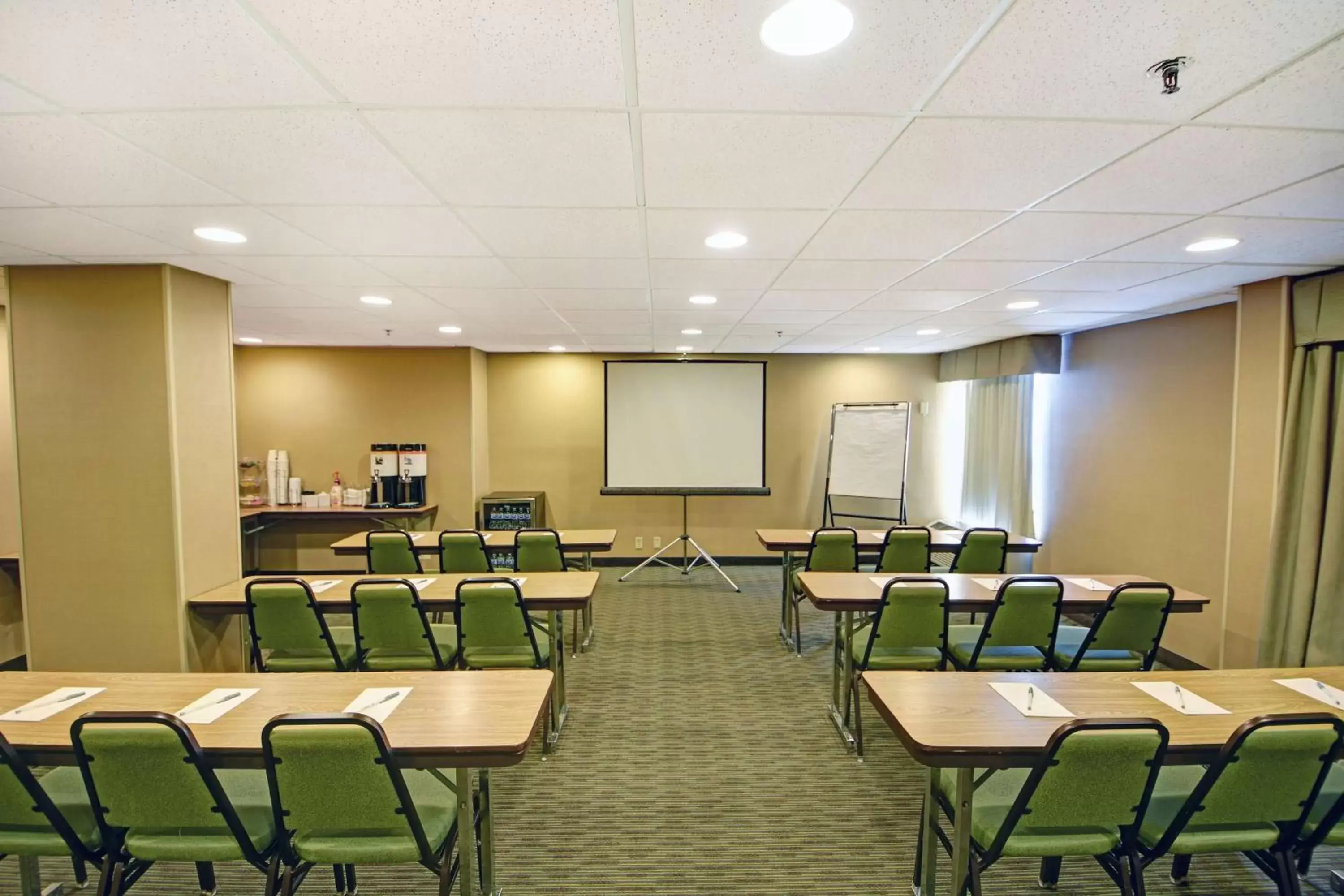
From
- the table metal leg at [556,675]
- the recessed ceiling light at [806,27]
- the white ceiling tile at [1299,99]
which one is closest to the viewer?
the recessed ceiling light at [806,27]

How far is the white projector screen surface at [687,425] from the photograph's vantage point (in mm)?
6703

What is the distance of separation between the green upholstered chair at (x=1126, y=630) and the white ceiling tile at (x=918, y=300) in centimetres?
195

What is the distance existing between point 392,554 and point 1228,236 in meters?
5.12

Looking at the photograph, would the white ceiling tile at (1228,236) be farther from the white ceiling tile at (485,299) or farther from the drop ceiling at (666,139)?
the white ceiling tile at (485,299)

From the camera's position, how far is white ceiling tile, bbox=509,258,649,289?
288 centimetres

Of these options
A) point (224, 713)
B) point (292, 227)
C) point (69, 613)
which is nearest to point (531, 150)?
point (292, 227)

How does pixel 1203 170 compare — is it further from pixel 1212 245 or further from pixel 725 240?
pixel 725 240

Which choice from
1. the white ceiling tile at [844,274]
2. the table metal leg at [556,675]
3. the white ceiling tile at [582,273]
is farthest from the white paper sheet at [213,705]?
the white ceiling tile at [844,274]

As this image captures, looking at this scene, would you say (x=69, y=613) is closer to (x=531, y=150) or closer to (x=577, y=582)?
(x=577, y=582)

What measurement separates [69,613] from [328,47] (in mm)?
3651

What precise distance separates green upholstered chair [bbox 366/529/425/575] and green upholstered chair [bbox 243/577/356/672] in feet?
2.86

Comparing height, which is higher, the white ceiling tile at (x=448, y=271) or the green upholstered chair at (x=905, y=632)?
the white ceiling tile at (x=448, y=271)

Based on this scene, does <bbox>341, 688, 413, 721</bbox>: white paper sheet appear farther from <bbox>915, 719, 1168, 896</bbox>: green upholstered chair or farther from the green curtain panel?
the green curtain panel

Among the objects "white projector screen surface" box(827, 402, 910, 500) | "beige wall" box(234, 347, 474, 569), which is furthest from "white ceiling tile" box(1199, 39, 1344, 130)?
"beige wall" box(234, 347, 474, 569)
